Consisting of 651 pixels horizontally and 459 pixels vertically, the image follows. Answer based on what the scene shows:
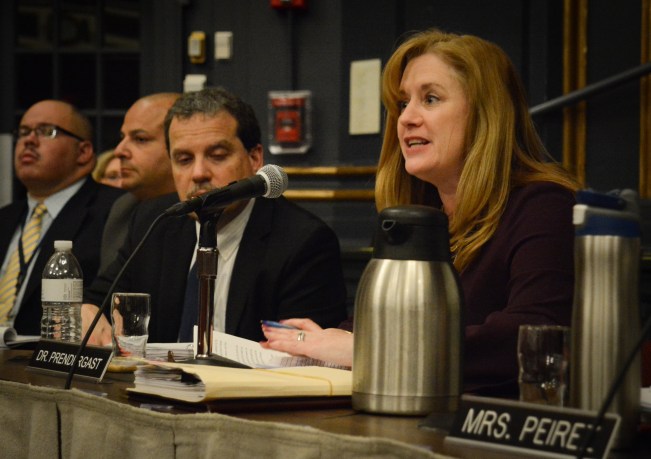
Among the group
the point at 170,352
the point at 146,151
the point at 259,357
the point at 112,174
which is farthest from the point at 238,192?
the point at 112,174

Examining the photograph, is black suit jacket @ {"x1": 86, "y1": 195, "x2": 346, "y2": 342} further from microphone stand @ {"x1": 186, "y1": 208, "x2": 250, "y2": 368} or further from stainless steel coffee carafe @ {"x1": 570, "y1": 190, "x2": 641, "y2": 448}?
stainless steel coffee carafe @ {"x1": 570, "y1": 190, "x2": 641, "y2": 448}

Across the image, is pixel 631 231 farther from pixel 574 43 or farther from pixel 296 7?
pixel 296 7

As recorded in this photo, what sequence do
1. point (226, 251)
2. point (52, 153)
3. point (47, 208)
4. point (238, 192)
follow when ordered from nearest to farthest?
point (238, 192) < point (226, 251) < point (47, 208) < point (52, 153)

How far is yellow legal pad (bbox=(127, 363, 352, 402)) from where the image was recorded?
142cm

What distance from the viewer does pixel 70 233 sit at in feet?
12.4

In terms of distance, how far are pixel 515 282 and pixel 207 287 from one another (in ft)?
1.77

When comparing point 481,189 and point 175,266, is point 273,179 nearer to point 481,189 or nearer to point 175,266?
point 481,189

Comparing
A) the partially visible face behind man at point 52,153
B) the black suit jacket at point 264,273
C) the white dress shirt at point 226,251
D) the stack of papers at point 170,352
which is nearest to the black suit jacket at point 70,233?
the partially visible face behind man at point 52,153

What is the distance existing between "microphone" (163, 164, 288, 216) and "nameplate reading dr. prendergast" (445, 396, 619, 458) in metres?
0.66

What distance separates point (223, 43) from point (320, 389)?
3688 mm

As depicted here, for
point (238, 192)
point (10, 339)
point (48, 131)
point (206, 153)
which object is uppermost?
point (48, 131)

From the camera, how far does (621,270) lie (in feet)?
3.96

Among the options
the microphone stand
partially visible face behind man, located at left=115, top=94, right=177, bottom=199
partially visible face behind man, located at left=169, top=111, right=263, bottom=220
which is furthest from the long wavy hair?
partially visible face behind man, located at left=115, top=94, right=177, bottom=199

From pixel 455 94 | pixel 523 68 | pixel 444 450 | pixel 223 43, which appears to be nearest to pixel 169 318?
pixel 455 94
